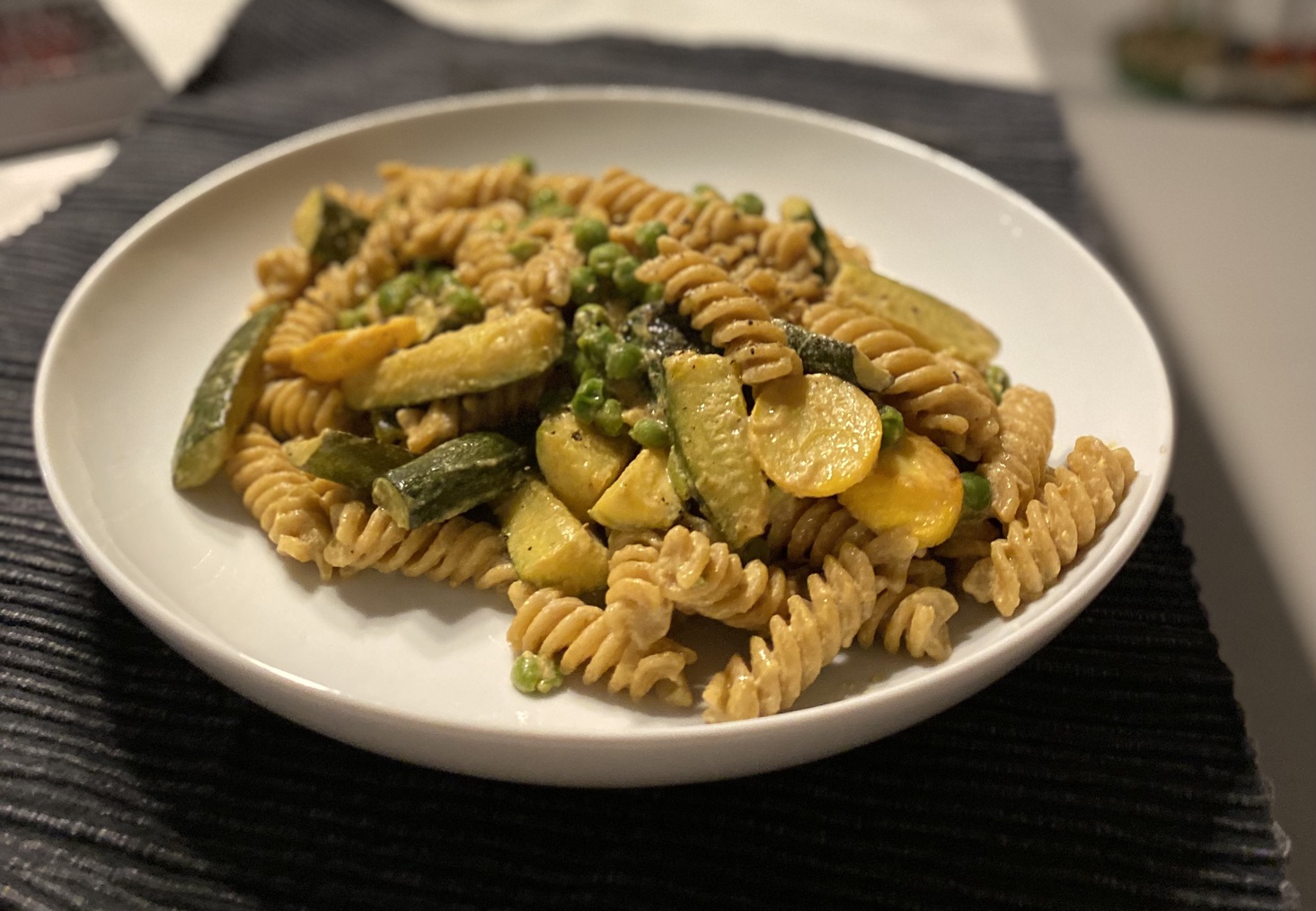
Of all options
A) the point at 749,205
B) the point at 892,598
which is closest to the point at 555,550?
the point at 892,598

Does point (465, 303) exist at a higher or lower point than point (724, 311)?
lower

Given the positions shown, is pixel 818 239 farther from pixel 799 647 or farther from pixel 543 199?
pixel 799 647

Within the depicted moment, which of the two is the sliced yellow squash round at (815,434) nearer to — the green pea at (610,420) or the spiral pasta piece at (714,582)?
the spiral pasta piece at (714,582)

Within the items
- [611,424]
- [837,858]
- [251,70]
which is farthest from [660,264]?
[251,70]

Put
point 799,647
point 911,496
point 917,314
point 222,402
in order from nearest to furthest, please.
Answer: point 799,647
point 911,496
point 222,402
point 917,314

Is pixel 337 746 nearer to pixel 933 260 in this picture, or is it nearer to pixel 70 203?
pixel 933 260

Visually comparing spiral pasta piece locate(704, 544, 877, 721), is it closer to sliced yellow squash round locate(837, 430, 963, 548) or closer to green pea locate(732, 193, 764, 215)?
sliced yellow squash round locate(837, 430, 963, 548)
